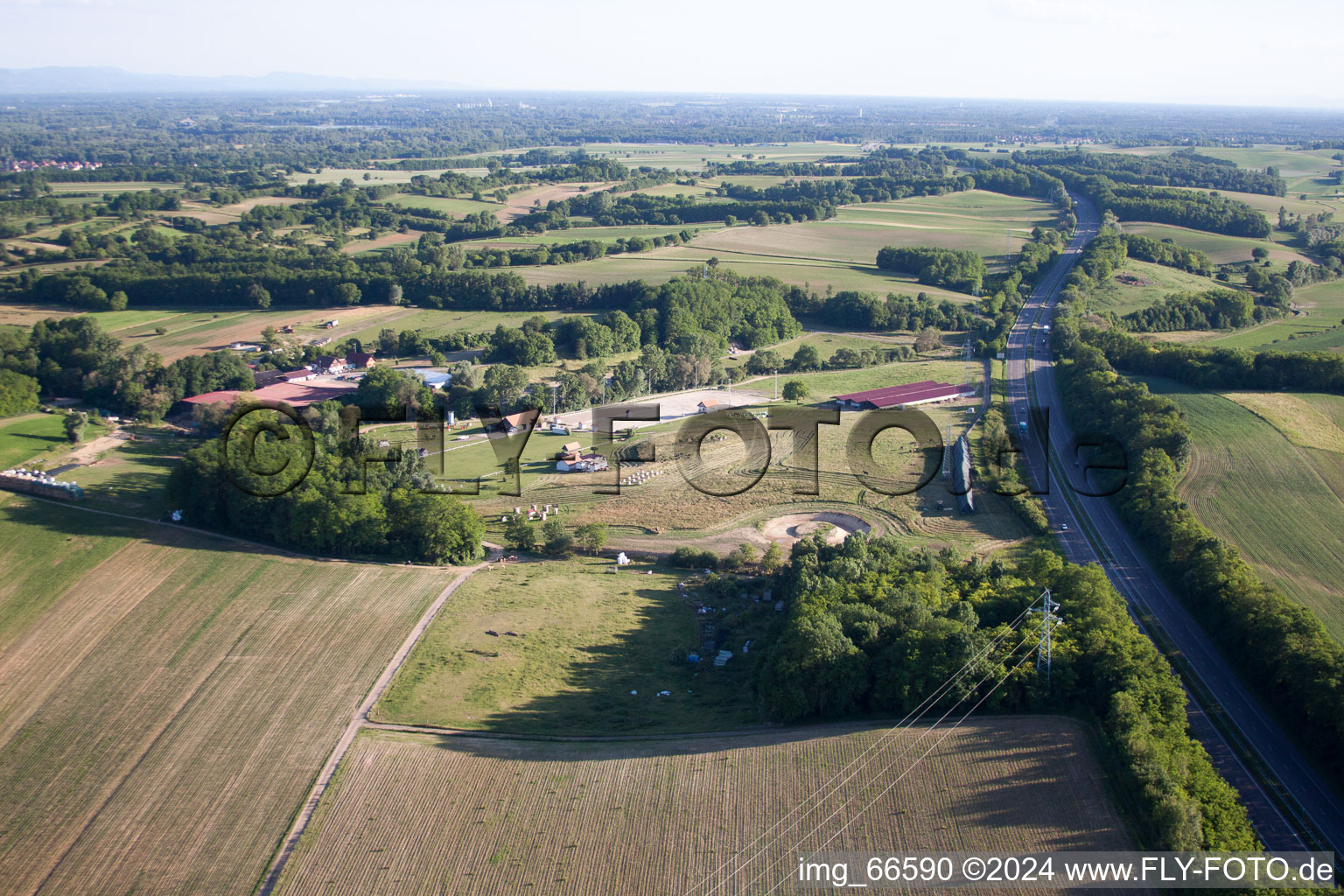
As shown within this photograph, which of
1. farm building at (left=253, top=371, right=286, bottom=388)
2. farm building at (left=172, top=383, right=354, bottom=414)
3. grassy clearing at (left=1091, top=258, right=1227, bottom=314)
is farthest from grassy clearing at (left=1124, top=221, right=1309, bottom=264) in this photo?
farm building at (left=253, top=371, right=286, bottom=388)

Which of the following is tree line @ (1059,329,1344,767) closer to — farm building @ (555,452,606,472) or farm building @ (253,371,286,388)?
farm building @ (555,452,606,472)

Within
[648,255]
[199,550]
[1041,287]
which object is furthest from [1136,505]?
[648,255]

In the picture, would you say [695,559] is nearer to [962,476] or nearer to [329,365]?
[962,476]

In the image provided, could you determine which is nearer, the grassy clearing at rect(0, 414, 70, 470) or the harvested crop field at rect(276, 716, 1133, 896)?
the harvested crop field at rect(276, 716, 1133, 896)

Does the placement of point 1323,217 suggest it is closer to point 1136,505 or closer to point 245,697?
point 1136,505

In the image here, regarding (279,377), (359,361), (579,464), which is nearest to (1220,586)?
(579,464)

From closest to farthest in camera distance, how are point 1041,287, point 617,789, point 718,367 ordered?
point 617,789 < point 718,367 < point 1041,287
